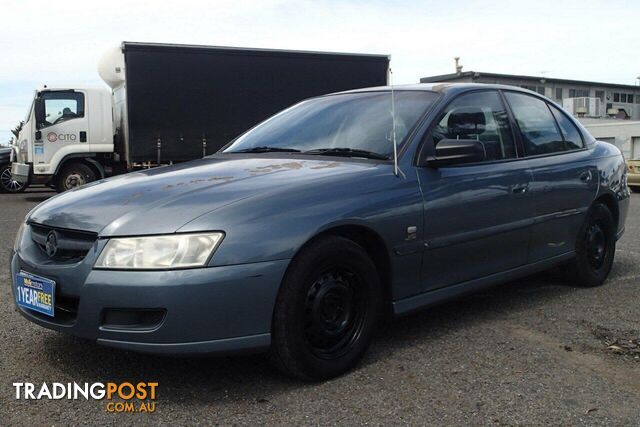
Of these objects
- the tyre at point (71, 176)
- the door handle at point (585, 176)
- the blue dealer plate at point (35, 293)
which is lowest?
the blue dealer plate at point (35, 293)

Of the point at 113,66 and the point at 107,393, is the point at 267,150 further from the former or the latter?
the point at 113,66

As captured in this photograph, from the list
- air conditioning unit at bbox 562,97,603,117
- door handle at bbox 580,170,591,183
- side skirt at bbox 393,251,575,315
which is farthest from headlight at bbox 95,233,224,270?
air conditioning unit at bbox 562,97,603,117

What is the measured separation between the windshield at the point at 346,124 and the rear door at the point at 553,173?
3.11 ft

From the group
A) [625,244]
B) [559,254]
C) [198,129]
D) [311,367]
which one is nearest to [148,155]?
[198,129]

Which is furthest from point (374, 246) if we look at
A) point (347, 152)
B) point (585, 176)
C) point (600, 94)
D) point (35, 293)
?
point (600, 94)

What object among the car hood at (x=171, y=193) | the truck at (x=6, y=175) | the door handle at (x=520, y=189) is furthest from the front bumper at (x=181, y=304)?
the truck at (x=6, y=175)

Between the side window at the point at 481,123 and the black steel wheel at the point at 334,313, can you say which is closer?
the black steel wheel at the point at 334,313

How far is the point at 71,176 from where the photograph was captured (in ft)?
42.3

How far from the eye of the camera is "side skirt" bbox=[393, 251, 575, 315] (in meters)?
3.39

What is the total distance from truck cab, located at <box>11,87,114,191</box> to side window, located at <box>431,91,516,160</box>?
33.6 feet

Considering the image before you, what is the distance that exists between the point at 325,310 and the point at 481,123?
179 cm

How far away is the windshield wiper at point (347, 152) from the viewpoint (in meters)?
3.52

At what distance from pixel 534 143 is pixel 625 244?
3346 millimetres

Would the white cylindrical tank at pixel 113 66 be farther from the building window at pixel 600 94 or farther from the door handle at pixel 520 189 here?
the building window at pixel 600 94
